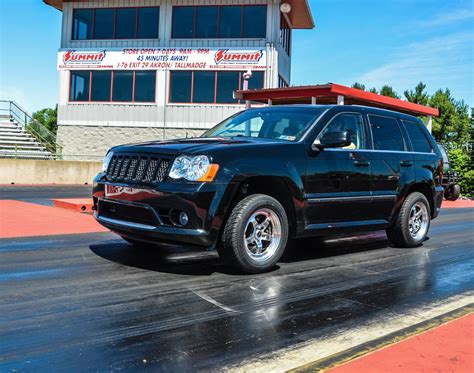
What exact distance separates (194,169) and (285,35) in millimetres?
27188

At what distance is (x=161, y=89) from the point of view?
→ 28.2 meters

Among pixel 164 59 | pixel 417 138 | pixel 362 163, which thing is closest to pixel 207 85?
pixel 164 59

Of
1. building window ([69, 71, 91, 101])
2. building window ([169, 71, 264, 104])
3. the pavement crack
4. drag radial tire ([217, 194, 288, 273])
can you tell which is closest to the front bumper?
drag radial tire ([217, 194, 288, 273])

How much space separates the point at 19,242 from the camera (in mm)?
6867

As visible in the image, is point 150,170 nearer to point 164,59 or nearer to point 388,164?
point 388,164

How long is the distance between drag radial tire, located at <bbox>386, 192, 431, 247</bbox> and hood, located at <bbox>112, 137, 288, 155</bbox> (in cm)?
257

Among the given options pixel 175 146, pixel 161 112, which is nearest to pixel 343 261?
pixel 175 146

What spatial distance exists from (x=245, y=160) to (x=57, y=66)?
27.6 m

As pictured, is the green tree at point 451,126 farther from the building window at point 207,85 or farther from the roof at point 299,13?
the building window at point 207,85

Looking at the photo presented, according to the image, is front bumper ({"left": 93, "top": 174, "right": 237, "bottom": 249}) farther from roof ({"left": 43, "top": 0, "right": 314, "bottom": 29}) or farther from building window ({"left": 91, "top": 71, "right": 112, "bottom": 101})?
building window ({"left": 91, "top": 71, "right": 112, "bottom": 101})

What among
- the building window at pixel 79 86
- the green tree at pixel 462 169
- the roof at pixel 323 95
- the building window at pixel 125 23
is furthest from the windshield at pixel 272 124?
the green tree at pixel 462 169

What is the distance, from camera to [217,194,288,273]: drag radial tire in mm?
4920

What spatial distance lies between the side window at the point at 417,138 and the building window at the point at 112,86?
73.4 feet

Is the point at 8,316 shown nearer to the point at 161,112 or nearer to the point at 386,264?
the point at 386,264
